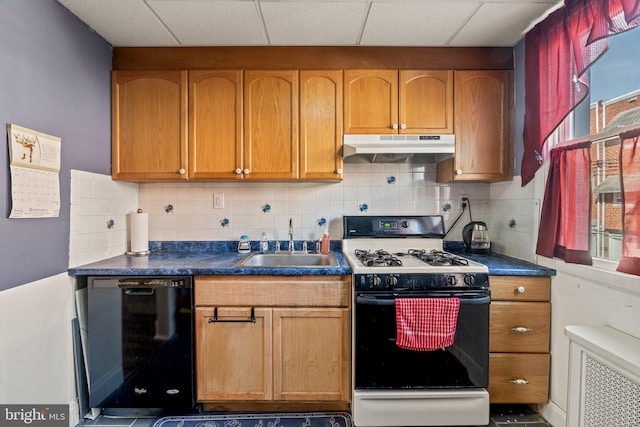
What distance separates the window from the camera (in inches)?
56.4

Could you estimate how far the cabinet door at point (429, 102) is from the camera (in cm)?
211

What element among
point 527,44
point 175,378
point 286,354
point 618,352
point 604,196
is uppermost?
point 527,44

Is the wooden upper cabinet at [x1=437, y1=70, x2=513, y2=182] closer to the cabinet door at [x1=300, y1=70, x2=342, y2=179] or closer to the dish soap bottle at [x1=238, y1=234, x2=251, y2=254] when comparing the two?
the cabinet door at [x1=300, y1=70, x2=342, y2=179]

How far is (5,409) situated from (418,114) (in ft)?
8.54

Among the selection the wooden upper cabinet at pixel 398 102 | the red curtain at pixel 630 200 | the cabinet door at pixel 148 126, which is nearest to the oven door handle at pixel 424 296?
the red curtain at pixel 630 200

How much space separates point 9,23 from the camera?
1.40 meters

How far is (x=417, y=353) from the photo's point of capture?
168 cm

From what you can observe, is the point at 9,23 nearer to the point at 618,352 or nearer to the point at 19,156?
the point at 19,156

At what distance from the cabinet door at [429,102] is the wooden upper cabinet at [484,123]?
0.20 feet

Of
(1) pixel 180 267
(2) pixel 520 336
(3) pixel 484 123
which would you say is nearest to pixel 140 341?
(1) pixel 180 267

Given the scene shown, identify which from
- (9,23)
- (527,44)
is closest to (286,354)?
(9,23)

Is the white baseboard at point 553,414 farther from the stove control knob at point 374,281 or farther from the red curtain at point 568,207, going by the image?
the stove control knob at point 374,281

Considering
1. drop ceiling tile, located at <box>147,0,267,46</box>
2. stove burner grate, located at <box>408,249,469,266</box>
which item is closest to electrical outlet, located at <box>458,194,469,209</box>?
stove burner grate, located at <box>408,249,469,266</box>

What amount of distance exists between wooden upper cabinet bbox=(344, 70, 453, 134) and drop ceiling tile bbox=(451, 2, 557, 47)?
24 cm
